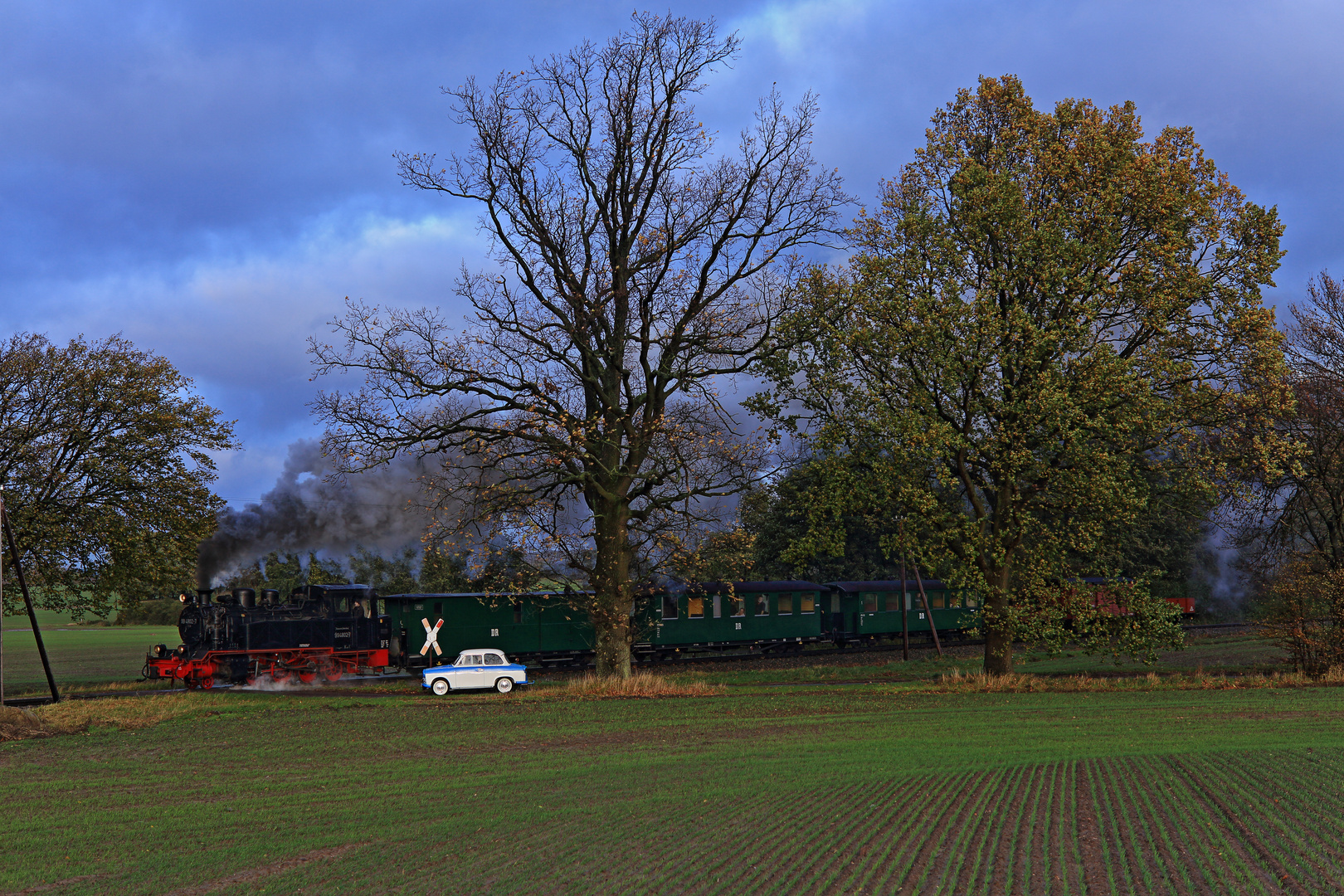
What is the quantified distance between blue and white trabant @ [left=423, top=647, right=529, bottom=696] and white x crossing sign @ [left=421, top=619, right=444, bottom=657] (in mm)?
6497

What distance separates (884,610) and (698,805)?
33.2 meters

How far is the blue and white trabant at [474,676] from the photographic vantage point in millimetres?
25156

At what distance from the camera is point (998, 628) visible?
24375 millimetres

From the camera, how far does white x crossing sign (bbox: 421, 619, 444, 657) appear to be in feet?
104

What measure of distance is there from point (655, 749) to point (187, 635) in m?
19.7

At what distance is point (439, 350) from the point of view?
2459 centimetres

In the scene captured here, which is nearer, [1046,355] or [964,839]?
[964,839]

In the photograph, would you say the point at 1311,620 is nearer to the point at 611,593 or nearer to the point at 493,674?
the point at 611,593

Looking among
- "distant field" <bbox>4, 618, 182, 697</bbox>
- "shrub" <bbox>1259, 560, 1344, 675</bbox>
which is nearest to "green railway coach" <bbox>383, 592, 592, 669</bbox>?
"distant field" <bbox>4, 618, 182, 697</bbox>

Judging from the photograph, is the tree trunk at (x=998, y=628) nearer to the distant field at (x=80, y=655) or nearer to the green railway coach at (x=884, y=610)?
the green railway coach at (x=884, y=610)

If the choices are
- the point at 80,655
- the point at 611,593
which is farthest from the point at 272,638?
the point at 80,655

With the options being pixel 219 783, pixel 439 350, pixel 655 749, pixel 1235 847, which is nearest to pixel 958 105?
pixel 439 350

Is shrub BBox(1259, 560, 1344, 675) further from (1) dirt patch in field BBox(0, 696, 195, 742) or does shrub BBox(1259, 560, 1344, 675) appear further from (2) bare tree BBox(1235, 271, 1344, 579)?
(1) dirt patch in field BBox(0, 696, 195, 742)

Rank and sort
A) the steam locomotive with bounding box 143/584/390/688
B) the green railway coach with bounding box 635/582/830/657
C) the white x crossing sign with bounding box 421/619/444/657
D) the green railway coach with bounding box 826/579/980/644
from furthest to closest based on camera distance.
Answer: the green railway coach with bounding box 826/579/980/644
the green railway coach with bounding box 635/582/830/657
the white x crossing sign with bounding box 421/619/444/657
the steam locomotive with bounding box 143/584/390/688
